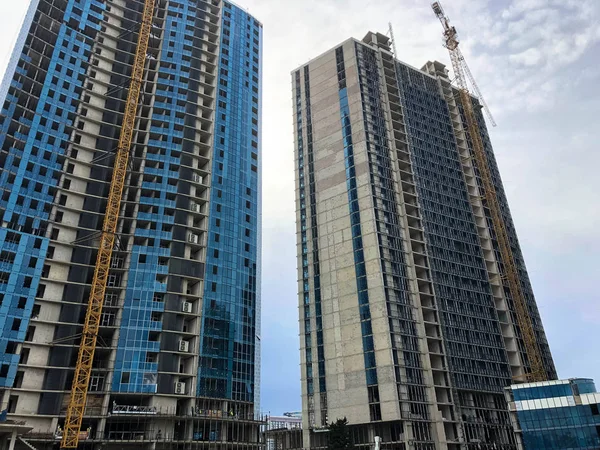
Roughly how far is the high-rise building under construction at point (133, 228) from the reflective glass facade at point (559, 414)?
153ft

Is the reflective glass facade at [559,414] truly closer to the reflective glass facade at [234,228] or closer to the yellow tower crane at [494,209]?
the yellow tower crane at [494,209]

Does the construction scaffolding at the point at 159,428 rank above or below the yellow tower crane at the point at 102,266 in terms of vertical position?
below

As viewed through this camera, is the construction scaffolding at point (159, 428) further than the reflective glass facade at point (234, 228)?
No

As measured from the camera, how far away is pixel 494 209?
131625 mm

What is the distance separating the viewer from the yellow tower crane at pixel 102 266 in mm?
73125

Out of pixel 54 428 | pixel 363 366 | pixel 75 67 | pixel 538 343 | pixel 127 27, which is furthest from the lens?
pixel 538 343

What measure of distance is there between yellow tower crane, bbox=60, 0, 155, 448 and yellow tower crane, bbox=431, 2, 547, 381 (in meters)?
86.2

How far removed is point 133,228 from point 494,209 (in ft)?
288

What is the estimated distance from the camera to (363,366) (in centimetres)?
9519

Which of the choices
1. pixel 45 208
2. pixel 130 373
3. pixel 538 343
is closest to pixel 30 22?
pixel 45 208

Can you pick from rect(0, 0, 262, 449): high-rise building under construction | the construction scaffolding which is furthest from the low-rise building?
the construction scaffolding

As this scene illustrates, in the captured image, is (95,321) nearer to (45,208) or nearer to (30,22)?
(45,208)

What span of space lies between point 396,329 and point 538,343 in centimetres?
4671

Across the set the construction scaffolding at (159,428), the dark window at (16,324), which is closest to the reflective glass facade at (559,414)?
the construction scaffolding at (159,428)
